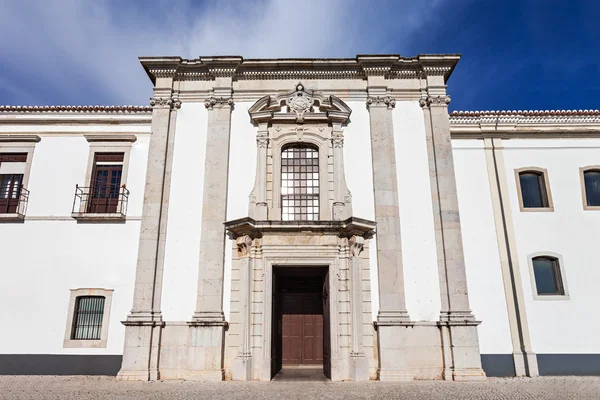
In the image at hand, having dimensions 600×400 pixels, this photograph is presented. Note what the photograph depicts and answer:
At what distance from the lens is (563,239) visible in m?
12.0

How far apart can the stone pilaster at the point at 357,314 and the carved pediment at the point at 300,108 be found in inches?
136

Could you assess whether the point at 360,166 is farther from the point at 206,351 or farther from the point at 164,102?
the point at 206,351

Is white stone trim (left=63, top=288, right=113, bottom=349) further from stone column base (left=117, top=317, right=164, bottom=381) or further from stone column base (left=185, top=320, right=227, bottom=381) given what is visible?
stone column base (left=185, top=320, right=227, bottom=381)

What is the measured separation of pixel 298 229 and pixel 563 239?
7.46 meters

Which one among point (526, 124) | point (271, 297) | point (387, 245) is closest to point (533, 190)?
point (526, 124)

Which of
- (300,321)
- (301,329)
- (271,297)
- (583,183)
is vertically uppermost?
(583,183)

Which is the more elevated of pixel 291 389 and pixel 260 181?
pixel 260 181

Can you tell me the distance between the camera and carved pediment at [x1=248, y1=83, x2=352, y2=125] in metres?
11.8

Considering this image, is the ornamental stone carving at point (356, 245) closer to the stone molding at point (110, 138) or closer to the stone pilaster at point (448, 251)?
the stone pilaster at point (448, 251)

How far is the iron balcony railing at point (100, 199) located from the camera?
11.9m

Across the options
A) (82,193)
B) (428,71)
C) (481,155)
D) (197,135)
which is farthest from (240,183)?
(481,155)

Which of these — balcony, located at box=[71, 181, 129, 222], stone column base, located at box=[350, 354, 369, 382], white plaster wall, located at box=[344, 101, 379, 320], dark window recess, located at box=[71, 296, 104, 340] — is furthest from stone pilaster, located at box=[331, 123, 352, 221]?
dark window recess, located at box=[71, 296, 104, 340]

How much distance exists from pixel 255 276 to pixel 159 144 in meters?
4.46

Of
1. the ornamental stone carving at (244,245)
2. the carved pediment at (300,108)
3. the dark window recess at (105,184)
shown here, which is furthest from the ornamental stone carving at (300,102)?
the dark window recess at (105,184)
